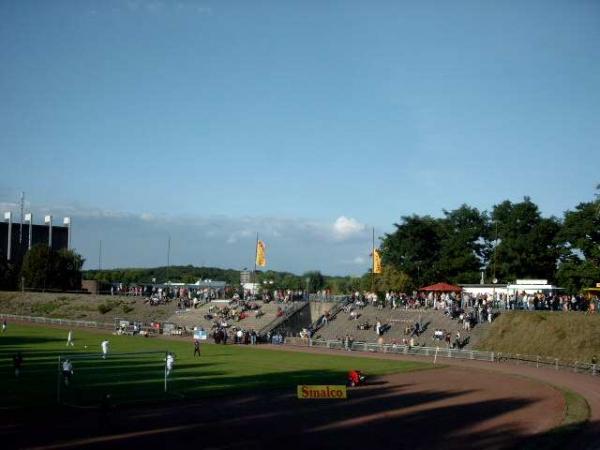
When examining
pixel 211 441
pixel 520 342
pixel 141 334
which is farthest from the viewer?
pixel 141 334

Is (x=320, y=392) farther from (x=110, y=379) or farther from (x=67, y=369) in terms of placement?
(x=67, y=369)

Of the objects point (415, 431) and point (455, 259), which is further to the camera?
point (455, 259)

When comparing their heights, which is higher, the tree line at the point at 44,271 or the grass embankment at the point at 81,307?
the tree line at the point at 44,271

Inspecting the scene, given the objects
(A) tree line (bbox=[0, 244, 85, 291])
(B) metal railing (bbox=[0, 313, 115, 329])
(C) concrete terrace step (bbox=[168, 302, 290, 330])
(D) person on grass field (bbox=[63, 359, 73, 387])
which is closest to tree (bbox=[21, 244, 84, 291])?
(A) tree line (bbox=[0, 244, 85, 291])

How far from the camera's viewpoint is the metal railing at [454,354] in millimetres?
46406

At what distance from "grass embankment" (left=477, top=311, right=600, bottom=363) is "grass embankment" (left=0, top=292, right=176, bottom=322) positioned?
134 feet

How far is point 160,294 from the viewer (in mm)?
88625

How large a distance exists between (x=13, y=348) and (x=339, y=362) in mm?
24363

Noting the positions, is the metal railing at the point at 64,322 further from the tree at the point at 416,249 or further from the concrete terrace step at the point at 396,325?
the tree at the point at 416,249

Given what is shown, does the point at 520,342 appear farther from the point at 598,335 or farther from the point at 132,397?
the point at 132,397

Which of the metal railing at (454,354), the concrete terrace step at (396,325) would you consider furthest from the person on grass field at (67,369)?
the concrete terrace step at (396,325)

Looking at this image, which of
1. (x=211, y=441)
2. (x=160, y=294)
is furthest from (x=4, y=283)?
(x=211, y=441)

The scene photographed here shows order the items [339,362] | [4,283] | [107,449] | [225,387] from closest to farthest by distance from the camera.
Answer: [107,449]
[225,387]
[339,362]
[4,283]

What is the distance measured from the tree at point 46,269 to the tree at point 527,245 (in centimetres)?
7349
